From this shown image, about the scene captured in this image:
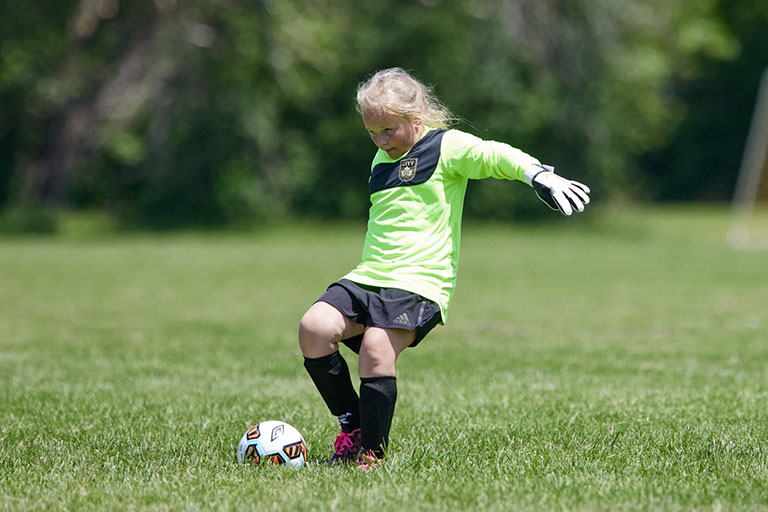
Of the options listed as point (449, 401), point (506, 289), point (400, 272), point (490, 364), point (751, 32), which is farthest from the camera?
point (751, 32)

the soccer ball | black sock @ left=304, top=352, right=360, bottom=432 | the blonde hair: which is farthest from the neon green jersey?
the soccer ball

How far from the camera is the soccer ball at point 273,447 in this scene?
173 inches

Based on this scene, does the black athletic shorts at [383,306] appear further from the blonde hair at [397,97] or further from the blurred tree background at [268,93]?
the blurred tree background at [268,93]

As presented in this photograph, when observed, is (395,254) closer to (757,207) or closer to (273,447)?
(273,447)

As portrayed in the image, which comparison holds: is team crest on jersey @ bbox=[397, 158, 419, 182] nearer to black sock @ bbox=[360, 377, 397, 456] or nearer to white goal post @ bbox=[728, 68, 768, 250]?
black sock @ bbox=[360, 377, 397, 456]

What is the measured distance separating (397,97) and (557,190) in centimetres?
89

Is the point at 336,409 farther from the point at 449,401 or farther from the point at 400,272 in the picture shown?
the point at 449,401

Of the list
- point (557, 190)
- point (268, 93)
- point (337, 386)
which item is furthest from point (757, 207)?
point (337, 386)

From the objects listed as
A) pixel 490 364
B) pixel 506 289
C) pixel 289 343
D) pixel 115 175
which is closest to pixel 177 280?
pixel 506 289

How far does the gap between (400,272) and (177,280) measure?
35.8ft

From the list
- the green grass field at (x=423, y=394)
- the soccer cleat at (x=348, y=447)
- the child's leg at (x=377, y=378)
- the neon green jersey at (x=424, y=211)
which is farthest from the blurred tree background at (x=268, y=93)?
the child's leg at (x=377, y=378)

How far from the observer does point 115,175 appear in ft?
89.9

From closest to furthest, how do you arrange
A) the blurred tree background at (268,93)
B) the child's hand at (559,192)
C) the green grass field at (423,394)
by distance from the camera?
the green grass field at (423,394) < the child's hand at (559,192) < the blurred tree background at (268,93)

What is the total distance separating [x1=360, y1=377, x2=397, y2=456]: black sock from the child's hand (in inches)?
42.3
